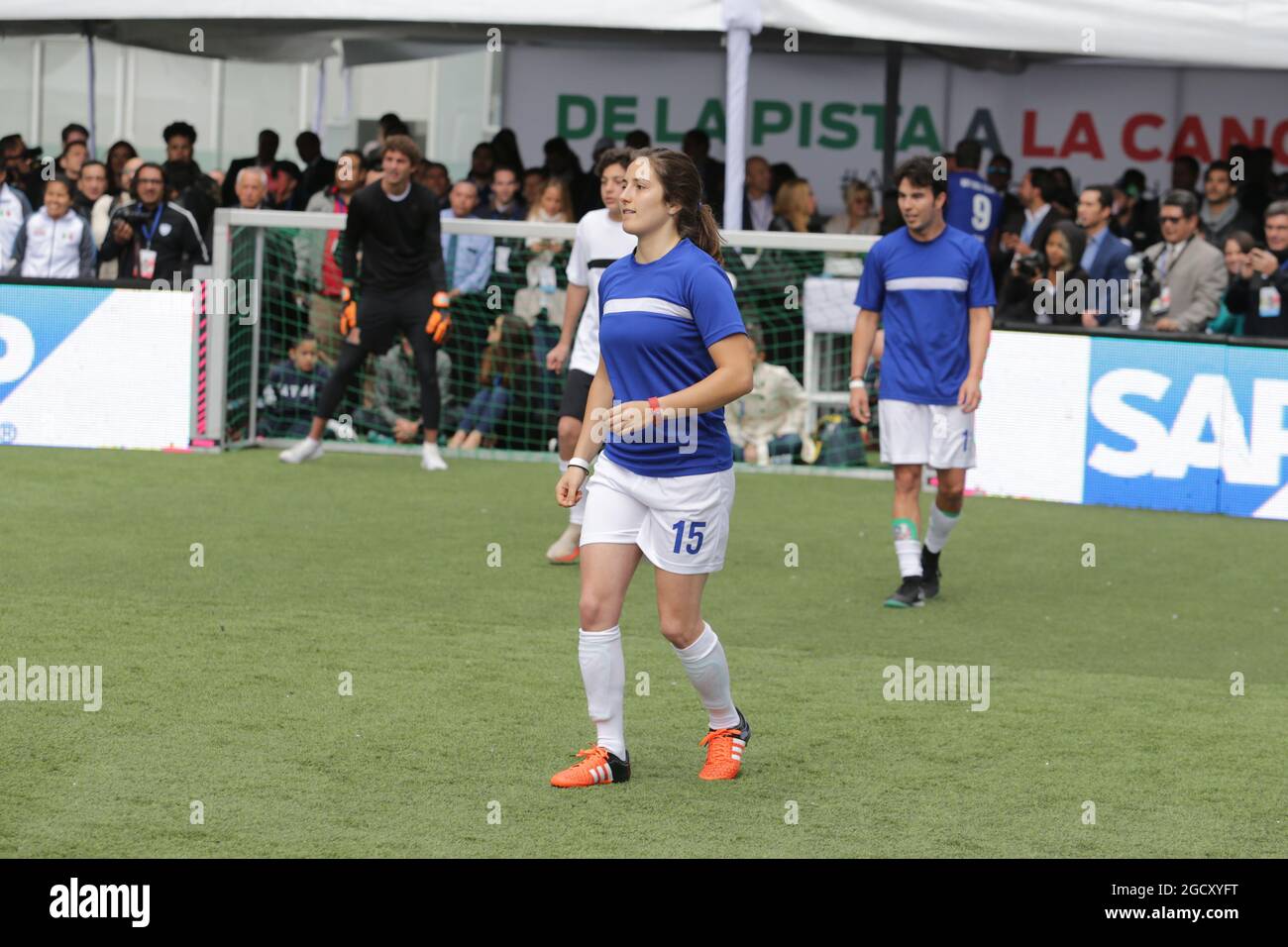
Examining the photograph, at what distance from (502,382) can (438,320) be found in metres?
1.45

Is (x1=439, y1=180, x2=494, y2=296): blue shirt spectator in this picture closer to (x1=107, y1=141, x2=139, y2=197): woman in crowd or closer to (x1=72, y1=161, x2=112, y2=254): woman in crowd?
(x1=72, y1=161, x2=112, y2=254): woman in crowd

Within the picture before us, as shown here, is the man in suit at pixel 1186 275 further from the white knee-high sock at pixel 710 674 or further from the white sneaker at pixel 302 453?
the white knee-high sock at pixel 710 674

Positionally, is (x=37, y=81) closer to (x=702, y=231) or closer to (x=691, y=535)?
(x=702, y=231)

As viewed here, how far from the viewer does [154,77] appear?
94.6ft

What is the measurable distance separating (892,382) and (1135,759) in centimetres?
311

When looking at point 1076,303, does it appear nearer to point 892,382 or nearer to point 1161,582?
point 1161,582

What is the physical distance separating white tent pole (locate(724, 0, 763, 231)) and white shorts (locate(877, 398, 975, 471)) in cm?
485

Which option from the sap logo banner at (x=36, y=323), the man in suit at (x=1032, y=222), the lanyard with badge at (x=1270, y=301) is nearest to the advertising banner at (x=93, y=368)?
the sap logo banner at (x=36, y=323)

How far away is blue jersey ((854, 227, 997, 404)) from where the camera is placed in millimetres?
9047

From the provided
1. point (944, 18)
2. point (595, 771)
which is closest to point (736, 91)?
point (944, 18)

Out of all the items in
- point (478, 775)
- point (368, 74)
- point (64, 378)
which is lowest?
point (478, 775)

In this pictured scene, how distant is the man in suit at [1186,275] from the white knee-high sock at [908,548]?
14.1 ft

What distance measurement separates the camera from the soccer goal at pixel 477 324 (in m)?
14.0

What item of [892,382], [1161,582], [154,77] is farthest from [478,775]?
[154,77]
